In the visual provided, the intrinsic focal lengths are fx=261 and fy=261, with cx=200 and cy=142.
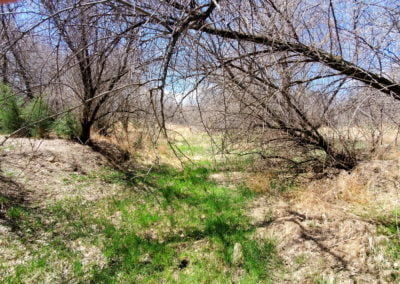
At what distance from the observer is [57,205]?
402cm

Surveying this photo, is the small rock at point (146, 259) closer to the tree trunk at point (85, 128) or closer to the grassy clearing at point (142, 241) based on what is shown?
the grassy clearing at point (142, 241)

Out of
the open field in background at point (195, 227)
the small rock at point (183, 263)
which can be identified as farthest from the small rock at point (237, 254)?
the small rock at point (183, 263)

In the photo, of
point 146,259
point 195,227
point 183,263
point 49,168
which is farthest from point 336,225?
point 49,168

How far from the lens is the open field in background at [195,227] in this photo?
2.63m

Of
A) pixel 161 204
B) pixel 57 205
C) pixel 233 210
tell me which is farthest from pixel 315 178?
pixel 57 205

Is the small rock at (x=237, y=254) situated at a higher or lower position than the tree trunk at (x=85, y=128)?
lower

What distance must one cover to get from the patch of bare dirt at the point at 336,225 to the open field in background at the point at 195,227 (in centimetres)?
1

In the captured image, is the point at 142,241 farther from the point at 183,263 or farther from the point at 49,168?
the point at 49,168

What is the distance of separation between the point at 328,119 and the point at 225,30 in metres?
2.31

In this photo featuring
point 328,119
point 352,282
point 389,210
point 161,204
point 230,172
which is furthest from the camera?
point 230,172

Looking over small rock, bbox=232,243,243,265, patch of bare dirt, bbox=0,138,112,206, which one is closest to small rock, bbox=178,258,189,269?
small rock, bbox=232,243,243,265

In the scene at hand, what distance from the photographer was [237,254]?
2.89 m

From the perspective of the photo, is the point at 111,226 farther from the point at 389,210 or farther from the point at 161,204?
the point at 389,210

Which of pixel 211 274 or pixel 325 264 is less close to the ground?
pixel 325 264
